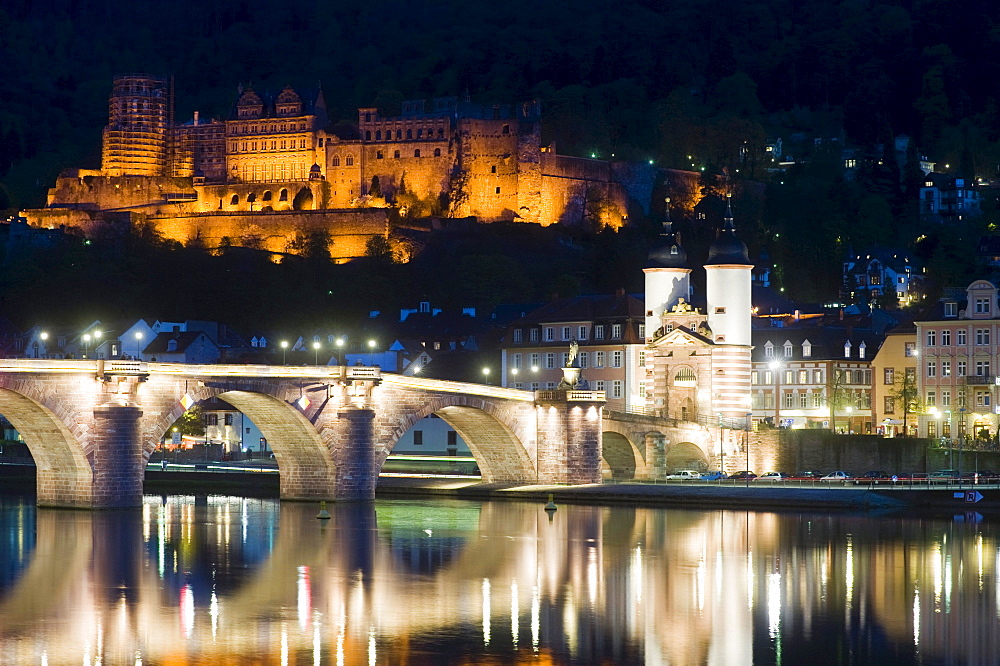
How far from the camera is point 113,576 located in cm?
4731

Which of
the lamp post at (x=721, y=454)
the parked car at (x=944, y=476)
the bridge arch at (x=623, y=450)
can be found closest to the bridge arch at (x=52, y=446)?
the bridge arch at (x=623, y=450)

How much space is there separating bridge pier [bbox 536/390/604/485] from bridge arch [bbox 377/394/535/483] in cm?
58

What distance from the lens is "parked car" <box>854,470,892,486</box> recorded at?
75000 mm

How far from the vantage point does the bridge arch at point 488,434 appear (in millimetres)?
71250

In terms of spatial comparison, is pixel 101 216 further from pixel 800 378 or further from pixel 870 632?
pixel 870 632

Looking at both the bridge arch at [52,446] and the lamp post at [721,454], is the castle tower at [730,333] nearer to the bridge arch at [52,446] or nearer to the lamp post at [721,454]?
the lamp post at [721,454]

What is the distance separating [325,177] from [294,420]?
92.4 meters

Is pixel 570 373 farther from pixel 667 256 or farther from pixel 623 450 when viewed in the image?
pixel 667 256

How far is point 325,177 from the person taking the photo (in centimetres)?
15812

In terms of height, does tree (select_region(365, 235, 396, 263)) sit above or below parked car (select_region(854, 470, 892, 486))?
above

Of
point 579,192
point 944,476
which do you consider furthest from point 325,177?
point 944,476

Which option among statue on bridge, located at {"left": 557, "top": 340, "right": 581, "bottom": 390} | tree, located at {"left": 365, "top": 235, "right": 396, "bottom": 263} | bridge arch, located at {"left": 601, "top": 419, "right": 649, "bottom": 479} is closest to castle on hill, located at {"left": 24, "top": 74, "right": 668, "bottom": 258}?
tree, located at {"left": 365, "top": 235, "right": 396, "bottom": 263}

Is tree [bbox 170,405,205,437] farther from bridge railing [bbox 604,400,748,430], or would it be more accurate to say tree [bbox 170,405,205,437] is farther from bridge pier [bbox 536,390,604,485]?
bridge pier [bbox 536,390,604,485]

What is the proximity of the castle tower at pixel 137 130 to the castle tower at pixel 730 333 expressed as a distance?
89.3 meters
